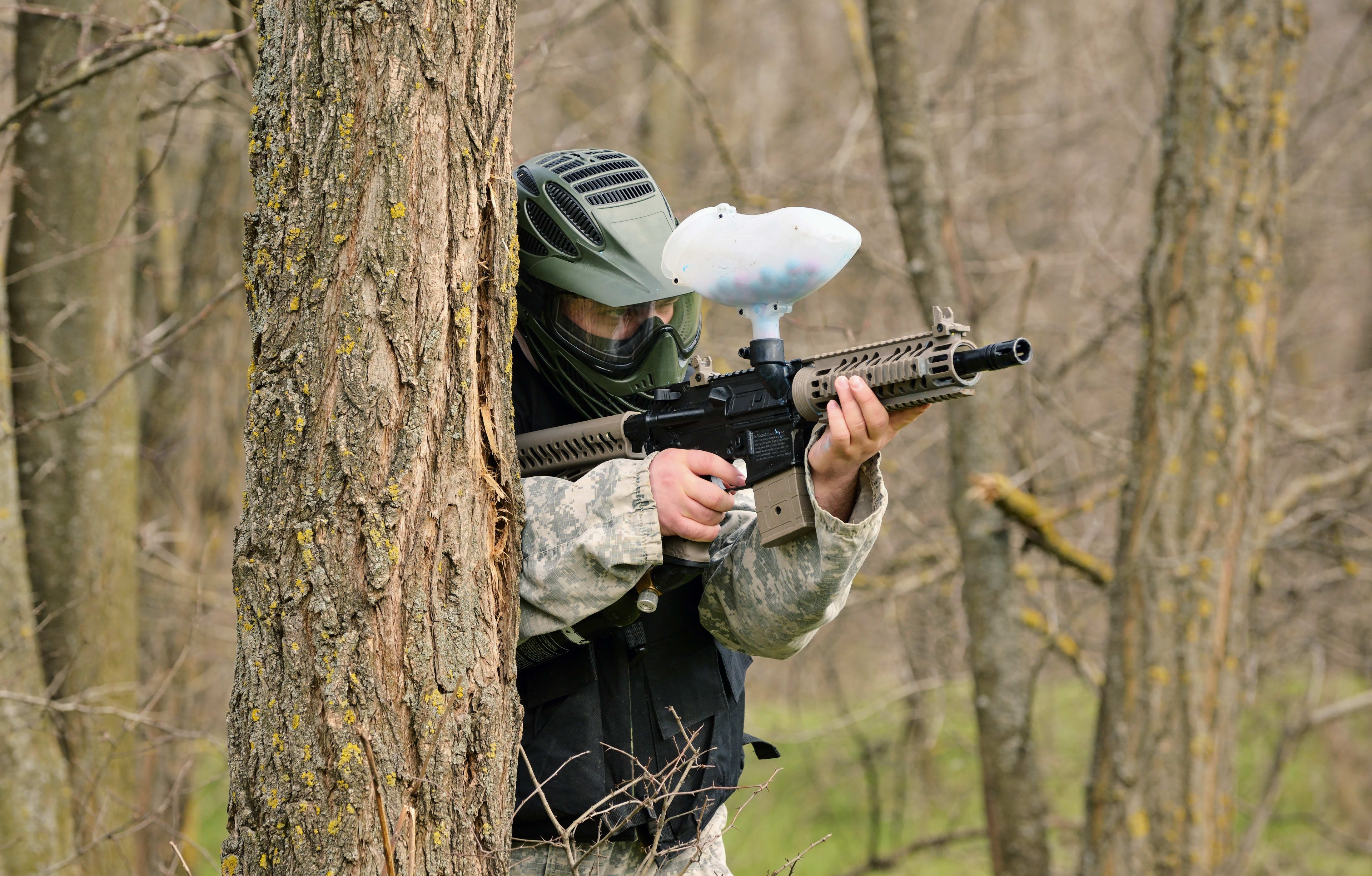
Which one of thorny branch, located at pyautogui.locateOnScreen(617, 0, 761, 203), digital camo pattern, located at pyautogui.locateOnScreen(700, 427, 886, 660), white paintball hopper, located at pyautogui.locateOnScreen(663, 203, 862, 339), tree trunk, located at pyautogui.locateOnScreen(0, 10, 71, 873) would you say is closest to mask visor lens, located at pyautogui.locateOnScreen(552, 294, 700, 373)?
white paintball hopper, located at pyautogui.locateOnScreen(663, 203, 862, 339)

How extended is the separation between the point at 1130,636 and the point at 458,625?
3288 millimetres

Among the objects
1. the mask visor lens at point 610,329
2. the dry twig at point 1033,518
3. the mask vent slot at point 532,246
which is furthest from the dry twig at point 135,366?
the dry twig at point 1033,518

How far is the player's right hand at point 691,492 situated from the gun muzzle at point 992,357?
54 cm

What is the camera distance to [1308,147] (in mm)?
7984

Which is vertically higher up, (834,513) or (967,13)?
(967,13)

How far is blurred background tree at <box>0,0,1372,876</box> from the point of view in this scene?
417 cm

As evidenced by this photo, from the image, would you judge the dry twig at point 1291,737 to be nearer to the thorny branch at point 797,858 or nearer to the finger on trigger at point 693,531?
the thorny branch at point 797,858

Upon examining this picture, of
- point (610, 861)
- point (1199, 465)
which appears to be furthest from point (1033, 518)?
point (610, 861)

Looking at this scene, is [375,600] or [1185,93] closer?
[375,600]

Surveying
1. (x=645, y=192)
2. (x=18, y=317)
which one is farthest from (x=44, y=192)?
(x=645, y=192)

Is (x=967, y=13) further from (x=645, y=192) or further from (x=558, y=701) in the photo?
(x=558, y=701)

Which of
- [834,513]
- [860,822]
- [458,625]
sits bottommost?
[860,822]

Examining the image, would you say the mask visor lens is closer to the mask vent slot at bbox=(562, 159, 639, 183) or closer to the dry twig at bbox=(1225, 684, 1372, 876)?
the mask vent slot at bbox=(562, 159, 639, 183)

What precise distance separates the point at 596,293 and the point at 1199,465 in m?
2.86
